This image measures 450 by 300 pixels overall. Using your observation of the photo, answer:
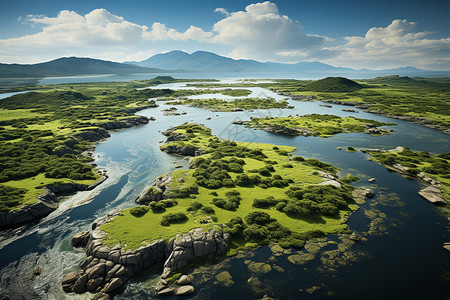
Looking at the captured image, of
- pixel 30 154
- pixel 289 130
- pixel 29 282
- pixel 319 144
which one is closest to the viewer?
pixel 29 282

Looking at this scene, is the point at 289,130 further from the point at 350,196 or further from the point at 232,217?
the point at 232,217

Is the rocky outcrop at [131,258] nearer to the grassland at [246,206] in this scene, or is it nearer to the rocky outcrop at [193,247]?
the rocky outcrop at [193,247]

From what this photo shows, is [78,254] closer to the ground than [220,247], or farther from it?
closer to the ground

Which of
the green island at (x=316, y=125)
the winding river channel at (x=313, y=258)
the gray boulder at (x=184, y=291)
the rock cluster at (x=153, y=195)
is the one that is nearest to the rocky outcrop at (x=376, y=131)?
the green island at (x=316, y=125)

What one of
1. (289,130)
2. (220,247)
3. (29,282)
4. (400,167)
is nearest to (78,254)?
(29,282)

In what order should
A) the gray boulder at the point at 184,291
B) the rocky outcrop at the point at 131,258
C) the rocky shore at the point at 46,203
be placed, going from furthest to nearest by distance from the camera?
the rocky shore at the point at 46,203 < the rocky outcrop at the point at 131,258 < the gray boulder at the point at 184,291

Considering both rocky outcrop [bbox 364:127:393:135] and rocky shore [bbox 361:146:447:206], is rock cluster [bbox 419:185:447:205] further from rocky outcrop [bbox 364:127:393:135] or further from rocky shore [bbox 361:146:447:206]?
rocky outcrop [bbox 364:127:393:135]
